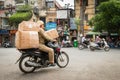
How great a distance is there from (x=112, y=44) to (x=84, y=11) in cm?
936

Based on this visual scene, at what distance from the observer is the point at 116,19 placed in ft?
129

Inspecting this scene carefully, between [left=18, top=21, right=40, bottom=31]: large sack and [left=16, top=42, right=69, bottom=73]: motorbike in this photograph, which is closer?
[left=16, top=42, right=69, bottom=73]: motorbike

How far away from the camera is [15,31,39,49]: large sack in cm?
1084

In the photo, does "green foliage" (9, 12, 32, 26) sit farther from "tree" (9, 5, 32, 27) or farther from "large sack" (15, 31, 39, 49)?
"large sack" (15, 31, 39, 49)

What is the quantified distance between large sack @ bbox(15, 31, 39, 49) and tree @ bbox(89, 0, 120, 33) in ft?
95.6

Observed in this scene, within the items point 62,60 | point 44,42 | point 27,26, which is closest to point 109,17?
point 62,60

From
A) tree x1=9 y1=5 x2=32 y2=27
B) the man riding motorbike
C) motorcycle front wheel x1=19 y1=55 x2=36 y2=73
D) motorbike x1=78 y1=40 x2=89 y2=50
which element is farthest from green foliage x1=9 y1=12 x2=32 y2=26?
motorcycle front wheel x1=19 y1=55 x2=36 y2=73

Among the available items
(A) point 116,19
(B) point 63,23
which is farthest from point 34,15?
(A) point 116,19

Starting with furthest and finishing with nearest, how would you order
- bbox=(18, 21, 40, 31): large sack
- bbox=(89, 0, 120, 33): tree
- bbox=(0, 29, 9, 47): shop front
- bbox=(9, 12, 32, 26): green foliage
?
bbox=(0, 29, 9, 47): shop front, bbox=(9, 12, 32, 26): green foliage, bbox=(89, 0, 120, 33): tree, bbox=(18, 21, 40, 31): large sack

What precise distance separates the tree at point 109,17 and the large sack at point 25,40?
29138 millimetres

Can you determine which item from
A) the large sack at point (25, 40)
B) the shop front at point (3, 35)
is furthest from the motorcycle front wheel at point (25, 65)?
the shop front at point (3, 35)

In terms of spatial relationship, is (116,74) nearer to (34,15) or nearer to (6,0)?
(34,15)

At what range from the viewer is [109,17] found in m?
40.8

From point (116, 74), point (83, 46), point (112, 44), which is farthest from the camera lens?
point (112, 44)
